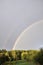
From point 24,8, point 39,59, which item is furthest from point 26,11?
point 39,59

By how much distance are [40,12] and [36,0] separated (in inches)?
4.3

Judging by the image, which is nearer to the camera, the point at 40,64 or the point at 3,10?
the point at 40,64

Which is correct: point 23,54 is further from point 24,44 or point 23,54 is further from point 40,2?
point 40,2

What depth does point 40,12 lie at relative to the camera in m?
1.21

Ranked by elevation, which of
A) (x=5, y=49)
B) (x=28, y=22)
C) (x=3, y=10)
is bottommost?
(x=5, y=49)

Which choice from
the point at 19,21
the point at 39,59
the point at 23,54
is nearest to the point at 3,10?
the point at 19,21

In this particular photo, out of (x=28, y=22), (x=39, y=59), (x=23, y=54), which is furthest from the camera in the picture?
(x=28, y=22)

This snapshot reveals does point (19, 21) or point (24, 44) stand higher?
point (19, 21)

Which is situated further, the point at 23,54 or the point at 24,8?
the point at 24,8

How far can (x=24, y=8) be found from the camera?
1.20m

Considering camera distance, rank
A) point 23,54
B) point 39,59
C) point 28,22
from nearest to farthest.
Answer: point 39,59, point 23,54, point 28,22

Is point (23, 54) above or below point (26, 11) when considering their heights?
below

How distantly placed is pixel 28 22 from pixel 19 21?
0.08m

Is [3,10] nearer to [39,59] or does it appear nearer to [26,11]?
[26,11]
